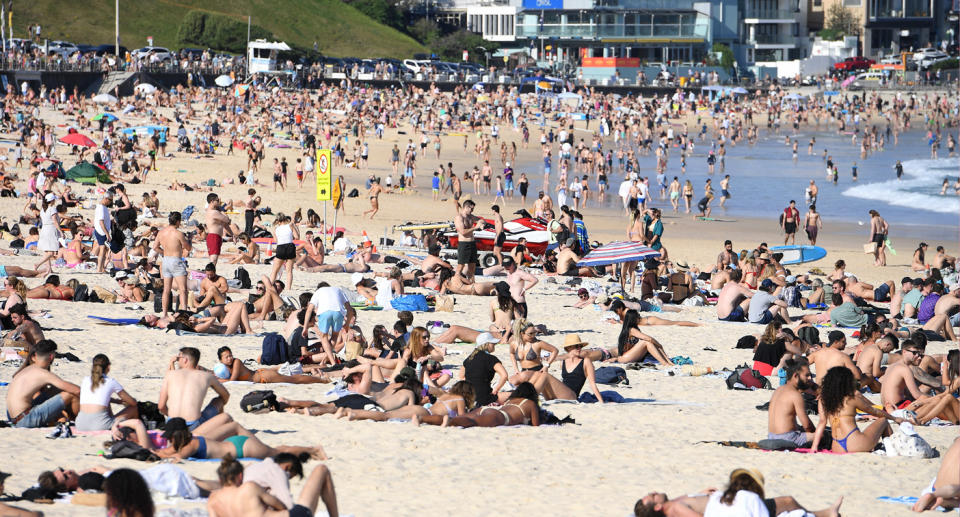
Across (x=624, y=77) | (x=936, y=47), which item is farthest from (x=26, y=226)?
(x=936, y=47)

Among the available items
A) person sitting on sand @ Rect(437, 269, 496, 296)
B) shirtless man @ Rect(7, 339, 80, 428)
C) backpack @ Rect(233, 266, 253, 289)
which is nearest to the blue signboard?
person sitting on sand @ Rect(437, 269, 496, 296)

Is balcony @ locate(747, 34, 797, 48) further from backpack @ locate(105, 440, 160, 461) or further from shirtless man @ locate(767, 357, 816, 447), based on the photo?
backpack @ locate(105, 440, 160, 461)

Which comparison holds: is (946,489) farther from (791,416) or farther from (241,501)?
(241,501)

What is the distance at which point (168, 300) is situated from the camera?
13.4 m

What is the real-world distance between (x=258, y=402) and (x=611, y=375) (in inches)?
135

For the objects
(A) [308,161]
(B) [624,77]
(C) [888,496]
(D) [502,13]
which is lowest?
(C) [888,496]

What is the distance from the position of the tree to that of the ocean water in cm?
3806

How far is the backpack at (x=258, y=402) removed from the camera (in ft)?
31.1

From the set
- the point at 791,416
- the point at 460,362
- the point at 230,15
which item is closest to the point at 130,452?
the point at 791,416

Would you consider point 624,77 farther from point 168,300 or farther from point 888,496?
point 888,496

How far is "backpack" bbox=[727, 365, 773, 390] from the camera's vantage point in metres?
11.3

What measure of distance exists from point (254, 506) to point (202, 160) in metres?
31.8

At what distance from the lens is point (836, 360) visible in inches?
410

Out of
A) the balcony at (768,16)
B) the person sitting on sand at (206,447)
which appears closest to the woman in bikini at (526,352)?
the person sitting on sand at (206,447)
